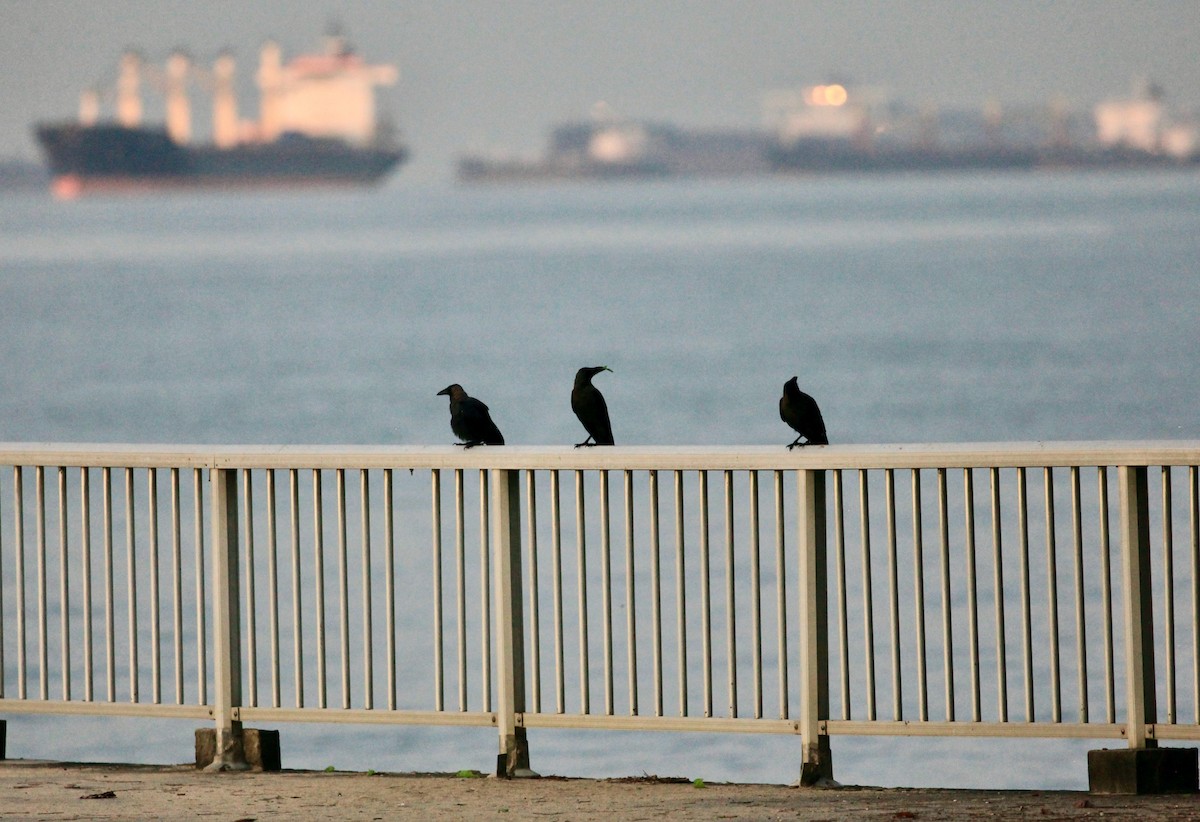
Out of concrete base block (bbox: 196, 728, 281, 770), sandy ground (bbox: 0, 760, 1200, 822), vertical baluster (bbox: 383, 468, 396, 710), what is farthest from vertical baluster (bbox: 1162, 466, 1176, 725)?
concrete base block (bbox: 196, 728, 281, 770)

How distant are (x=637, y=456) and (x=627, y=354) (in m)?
49.0

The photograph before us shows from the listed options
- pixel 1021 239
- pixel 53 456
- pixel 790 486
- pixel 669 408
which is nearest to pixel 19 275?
pixel 1021 239

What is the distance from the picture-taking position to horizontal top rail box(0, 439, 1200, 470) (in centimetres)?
534

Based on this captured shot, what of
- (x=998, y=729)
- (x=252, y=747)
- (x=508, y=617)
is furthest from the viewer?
(x=252, y=747)

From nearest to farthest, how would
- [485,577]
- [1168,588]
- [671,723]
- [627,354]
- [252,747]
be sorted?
[1168,588] → [671,723] → [485,577] → [252,747] → [627,354]

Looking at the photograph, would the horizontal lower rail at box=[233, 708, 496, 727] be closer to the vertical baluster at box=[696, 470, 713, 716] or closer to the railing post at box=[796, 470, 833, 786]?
the vertical baluster at box=[696, 470, 713, 716]

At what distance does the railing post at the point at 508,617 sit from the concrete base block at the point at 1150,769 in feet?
5.28

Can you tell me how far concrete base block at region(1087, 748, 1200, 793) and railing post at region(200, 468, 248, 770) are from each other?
2470mm

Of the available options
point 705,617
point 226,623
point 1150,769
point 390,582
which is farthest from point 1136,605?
point 226,623

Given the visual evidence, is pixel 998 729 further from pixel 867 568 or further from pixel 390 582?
pixel 390 582

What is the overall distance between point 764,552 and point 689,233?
132368 millimetres

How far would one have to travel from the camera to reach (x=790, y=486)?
19.5 m

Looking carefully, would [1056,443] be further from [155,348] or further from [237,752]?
[155,348]

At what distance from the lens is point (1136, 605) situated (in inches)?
210
